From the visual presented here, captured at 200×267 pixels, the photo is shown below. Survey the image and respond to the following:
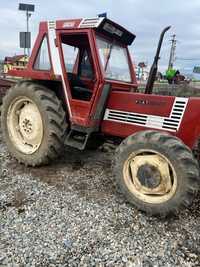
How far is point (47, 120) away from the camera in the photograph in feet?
14.6

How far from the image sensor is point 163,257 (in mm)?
2830

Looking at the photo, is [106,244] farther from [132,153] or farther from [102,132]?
[102,132]

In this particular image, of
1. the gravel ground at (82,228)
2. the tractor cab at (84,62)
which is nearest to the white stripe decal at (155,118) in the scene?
the tractor cab at (84,62)

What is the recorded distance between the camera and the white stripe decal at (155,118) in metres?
3.80

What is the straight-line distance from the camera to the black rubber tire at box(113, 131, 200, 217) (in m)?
3.28

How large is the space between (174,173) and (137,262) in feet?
3.63

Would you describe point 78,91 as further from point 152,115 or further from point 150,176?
point 150,176

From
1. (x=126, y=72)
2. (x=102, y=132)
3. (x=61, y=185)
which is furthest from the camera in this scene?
(x=126, y=72)

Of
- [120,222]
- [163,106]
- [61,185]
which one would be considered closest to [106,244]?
[120,222]

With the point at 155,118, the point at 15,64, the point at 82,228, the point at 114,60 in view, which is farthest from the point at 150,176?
the point at 15,64

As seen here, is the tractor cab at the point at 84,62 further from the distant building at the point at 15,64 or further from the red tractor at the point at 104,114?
the distant building at the point at 15,64

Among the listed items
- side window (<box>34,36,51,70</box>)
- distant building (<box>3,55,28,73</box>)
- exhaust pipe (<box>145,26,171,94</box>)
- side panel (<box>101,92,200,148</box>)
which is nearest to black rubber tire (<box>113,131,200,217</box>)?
side panel (<box>101,92,200,148</box>)

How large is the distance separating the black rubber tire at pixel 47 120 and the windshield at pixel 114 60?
3.15 feet

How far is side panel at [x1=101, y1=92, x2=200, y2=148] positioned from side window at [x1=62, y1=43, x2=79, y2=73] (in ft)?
3.33
